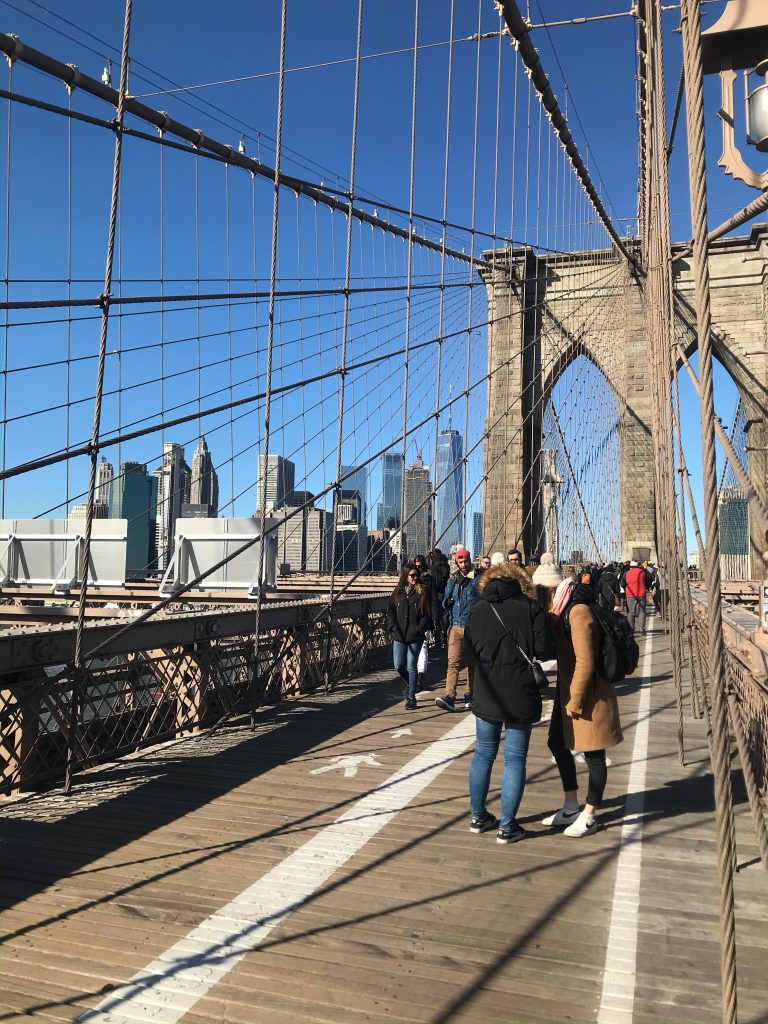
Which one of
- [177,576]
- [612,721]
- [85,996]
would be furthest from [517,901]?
[177,576]

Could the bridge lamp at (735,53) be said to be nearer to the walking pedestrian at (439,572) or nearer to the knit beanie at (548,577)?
the knit beanie at (548,577)

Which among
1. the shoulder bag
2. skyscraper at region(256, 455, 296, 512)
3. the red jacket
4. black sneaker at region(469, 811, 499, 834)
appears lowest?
black sneaker at region(469, 811, 499, 834)

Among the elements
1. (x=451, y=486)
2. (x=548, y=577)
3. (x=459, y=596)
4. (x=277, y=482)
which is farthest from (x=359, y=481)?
(x=451, y=486)

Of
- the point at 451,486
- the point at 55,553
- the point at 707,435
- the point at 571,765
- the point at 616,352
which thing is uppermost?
the point at 616,352

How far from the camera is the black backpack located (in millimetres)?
3359

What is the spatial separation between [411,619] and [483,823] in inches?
108

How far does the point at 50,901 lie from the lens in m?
2.64

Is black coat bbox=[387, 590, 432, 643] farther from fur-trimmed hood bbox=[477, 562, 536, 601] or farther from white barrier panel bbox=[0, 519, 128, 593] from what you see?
white barrier panel bbox=[0, 519, 128, 593]

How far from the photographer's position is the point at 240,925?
97.9 inches

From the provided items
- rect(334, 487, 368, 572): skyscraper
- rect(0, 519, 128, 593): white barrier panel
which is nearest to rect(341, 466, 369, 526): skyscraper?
rect(334, 487, 368, 572): skyscraper

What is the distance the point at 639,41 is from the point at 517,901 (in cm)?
1322

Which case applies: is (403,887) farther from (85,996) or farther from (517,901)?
(85,996)

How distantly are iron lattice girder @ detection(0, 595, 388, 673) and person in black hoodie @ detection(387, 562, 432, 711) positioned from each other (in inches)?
30.2

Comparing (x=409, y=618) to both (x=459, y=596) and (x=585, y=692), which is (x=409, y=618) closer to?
(x=459, y=596)
